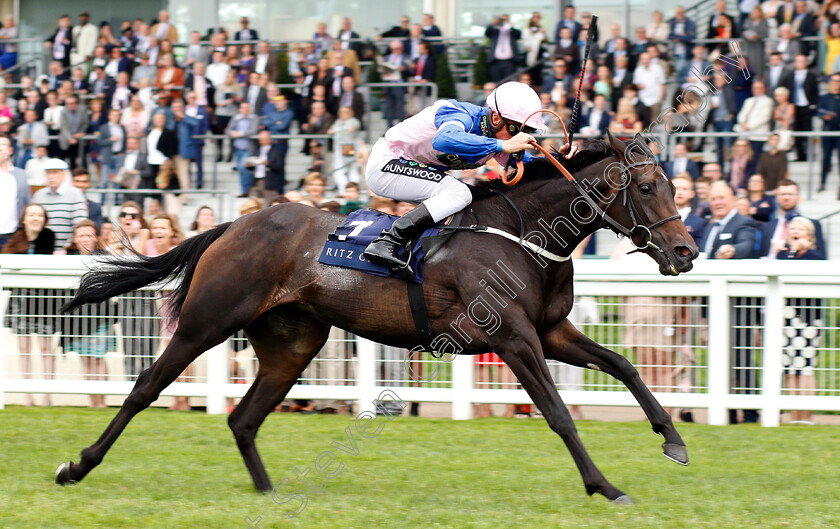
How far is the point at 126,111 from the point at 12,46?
5.66 meters

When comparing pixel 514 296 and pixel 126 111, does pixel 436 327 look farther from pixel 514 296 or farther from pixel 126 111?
pixel 126 111

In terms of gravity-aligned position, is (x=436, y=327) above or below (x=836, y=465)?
above

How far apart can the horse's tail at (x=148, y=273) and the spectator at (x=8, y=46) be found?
11964mm

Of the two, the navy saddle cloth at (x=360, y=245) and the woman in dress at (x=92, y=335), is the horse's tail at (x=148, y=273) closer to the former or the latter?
the navy saddle cloth at (x=360, y=245)

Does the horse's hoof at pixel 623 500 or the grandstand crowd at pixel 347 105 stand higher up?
the grandstand crowd at pixel 347 105

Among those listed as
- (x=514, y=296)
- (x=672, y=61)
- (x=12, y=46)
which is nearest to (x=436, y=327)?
(x=514, y=296)

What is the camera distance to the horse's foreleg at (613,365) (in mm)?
4691

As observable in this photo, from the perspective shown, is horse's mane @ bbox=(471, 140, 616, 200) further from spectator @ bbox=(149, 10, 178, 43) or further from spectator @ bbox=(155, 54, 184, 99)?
spectator @ bbox=(149, 10, 178, 43)

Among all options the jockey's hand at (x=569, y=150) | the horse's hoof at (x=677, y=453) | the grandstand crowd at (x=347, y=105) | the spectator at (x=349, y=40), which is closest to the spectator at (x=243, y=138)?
the grandstand crowd at (x=347, y=105)

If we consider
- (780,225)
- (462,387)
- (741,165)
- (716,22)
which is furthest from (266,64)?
(780,225)

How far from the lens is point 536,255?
15.8 ft

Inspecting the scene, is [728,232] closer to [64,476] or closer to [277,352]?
[277,352]

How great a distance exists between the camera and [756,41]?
11180mm

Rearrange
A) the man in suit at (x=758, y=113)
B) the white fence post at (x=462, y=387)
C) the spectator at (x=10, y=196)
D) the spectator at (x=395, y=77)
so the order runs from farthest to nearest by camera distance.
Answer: the spectator at (x=395, y=77) < the man in suit at (x=758, y=113) < the spectator at (x=10, y=196) < the white fence post at (x=462, y=387)
